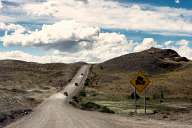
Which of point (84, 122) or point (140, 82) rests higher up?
point (140, 82)

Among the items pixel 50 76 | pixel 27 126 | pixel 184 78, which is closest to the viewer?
pixel 27 126

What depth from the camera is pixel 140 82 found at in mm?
45250

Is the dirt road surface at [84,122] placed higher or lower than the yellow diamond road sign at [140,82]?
lower

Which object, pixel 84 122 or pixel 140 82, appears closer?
pixel 84 122

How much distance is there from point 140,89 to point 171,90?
216ft

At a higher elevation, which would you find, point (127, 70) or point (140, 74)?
point (140, 74)

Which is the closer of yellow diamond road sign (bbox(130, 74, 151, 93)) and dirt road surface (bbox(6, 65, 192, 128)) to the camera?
dirt road surface (bbox(6, 65, 192, 128))

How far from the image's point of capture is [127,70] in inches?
7849

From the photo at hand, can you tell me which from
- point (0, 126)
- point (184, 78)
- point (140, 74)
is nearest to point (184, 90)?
point (184, 78)

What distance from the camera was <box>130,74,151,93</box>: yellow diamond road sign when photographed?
1773 inches

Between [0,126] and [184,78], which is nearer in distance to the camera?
[0,126]

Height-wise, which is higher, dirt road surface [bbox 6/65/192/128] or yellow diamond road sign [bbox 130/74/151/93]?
yellow diamond road sign [bbox 130/74/151/93]

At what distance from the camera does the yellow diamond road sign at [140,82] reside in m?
45.0

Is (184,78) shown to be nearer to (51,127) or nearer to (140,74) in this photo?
(140,74)
